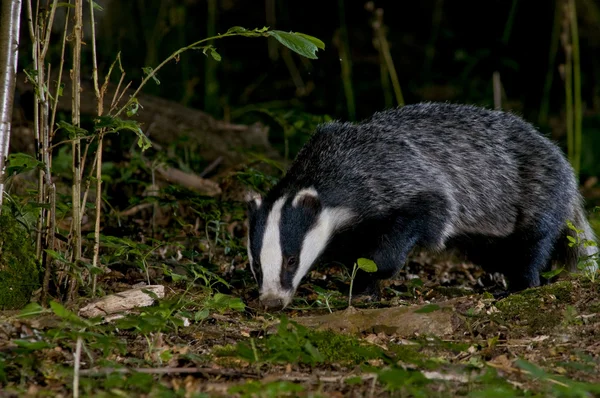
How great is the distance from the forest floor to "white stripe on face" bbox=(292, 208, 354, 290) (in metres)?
0.24

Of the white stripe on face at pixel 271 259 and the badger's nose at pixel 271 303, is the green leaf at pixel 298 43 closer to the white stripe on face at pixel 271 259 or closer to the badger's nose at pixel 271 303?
the white stripe on face at pixel 271 259

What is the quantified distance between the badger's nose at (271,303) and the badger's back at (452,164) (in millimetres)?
1078

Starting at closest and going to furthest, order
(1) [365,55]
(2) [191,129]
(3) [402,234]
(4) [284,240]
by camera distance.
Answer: (4) [284,240] → (3) [402,234] → (2) [191,129] → (1) [365,55]

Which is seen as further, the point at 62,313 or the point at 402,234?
the point at 402,234

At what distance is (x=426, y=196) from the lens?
6.21 metres

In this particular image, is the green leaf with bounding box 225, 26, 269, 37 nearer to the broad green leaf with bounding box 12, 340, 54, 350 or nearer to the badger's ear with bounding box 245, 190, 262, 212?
the badger's ear with bounding box 245, 190, 262, 212

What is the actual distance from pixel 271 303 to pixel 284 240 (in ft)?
1.44

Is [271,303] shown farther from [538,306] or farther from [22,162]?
[22,162]

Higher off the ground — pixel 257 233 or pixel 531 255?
A: pixel 257 233

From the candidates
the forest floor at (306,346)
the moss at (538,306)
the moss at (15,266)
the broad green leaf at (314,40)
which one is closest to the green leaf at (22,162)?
the moss at (15,266)

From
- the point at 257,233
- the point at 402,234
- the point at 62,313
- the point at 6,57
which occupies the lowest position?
the point at 402,234

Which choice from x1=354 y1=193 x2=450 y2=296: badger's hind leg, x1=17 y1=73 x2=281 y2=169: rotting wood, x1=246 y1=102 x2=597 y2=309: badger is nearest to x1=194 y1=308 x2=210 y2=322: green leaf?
x1=246 y1=102 x2=597 y2=309: badger

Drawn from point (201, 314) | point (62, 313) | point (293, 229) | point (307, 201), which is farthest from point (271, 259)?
point (62, 313)

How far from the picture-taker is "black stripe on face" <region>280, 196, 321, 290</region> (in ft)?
17.9
